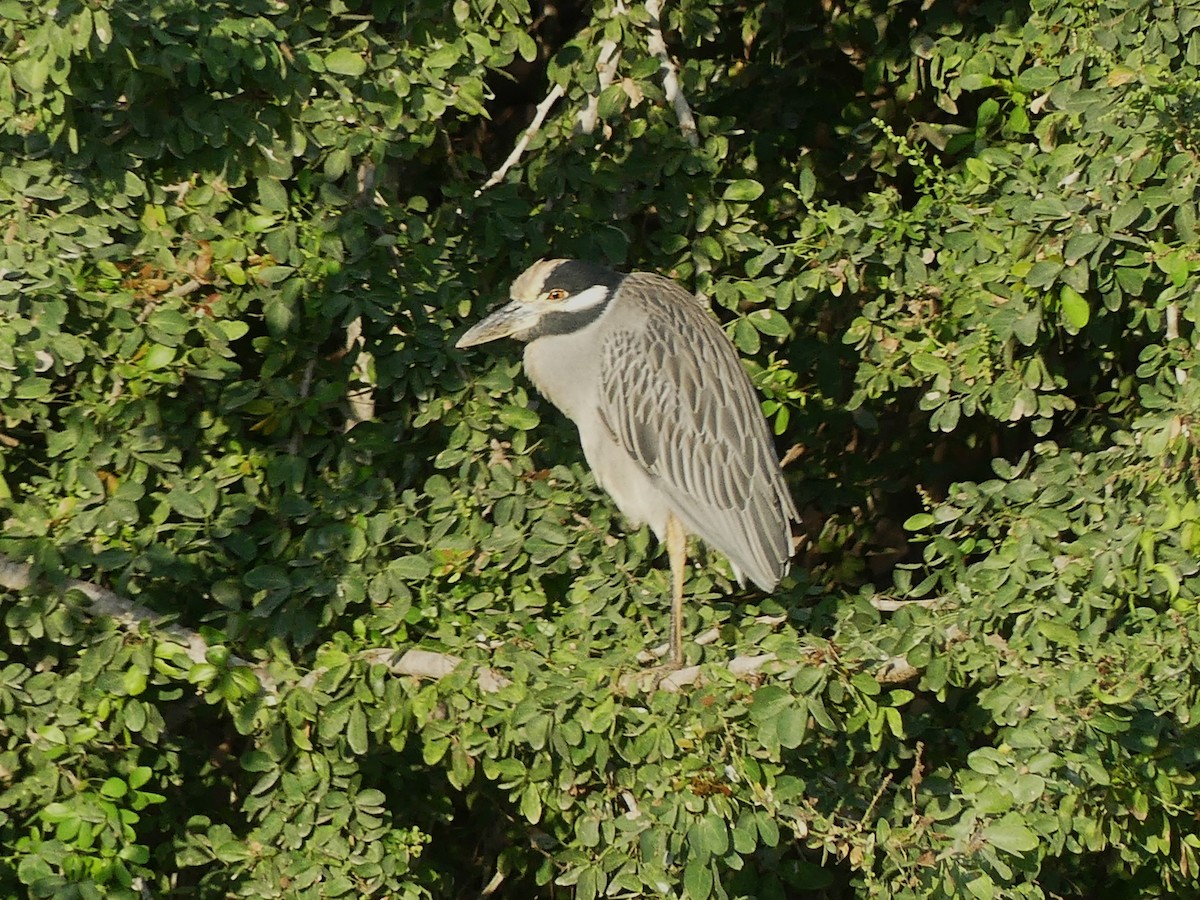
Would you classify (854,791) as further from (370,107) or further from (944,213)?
(370,107)

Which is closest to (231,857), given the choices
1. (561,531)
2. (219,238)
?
(561,531)

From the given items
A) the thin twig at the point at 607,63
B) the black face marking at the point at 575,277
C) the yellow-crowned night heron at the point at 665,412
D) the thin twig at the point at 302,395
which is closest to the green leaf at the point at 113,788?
the thin twig at the point at 302,395

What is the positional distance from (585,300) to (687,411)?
38 cm

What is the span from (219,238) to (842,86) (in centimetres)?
197

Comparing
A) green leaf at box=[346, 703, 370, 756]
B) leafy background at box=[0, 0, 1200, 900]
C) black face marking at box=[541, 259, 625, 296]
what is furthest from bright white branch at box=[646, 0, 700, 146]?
green leaf at box=[346, 703, 370, 756]

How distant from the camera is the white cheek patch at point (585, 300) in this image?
12.1ft

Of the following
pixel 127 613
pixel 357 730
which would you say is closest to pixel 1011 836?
pixel 357 730

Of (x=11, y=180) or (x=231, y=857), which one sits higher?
(x=11, y=180)

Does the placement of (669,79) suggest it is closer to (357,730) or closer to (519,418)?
(519,418)

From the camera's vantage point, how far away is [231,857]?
3133 millimetres

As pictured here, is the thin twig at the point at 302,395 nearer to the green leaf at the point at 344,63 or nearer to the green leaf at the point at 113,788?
the green leaf at the point at 344,63

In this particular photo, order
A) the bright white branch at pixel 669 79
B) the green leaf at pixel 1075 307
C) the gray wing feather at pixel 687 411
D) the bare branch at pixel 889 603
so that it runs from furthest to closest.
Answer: the gray wing feather at pixel 687 411
the bright white branch at pixel 669 79
the bare branch at pixel 889 603
the green leaf at pixel 1075 307

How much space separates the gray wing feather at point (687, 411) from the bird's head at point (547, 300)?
161 millimetres

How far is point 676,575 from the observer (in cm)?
357
